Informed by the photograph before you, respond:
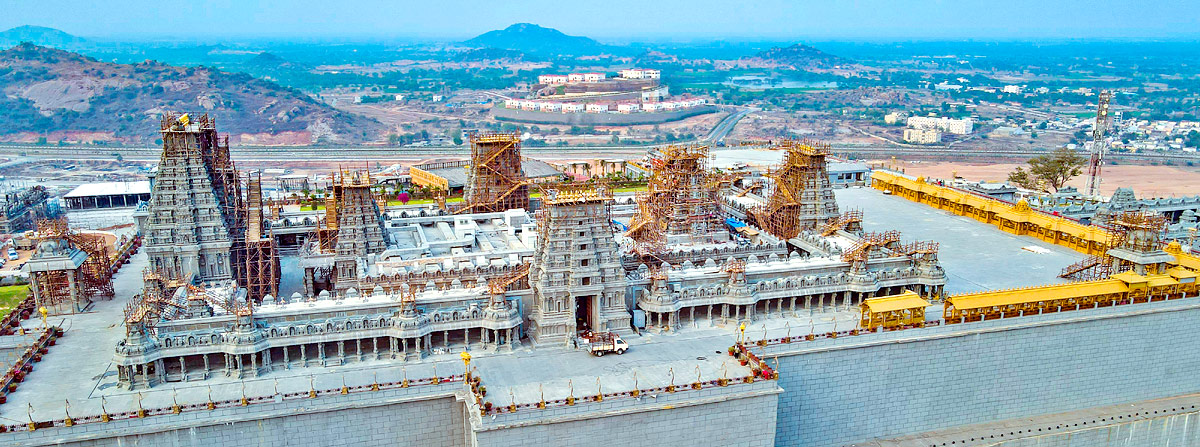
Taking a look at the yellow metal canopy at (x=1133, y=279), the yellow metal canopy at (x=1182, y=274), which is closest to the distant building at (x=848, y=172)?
the yellow metal canopy at (x=1182, y=274)

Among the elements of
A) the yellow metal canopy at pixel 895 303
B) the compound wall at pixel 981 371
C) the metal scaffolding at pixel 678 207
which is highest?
the metal scaffolding at pixel 678 207

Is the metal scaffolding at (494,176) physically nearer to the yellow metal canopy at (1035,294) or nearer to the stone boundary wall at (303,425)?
the stone boundary wall at (303,425)

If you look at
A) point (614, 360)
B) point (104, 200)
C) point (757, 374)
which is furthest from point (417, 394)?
point (104, 200)

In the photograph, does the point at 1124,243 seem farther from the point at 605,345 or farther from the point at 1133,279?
the point at 605,345

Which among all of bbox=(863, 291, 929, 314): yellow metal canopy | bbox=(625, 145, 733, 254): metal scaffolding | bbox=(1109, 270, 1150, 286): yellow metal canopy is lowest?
bbox=(863, 291, 929, 314): yellow metal canopy

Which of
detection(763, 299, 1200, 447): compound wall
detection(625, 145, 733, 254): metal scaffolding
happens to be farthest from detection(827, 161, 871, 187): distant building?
detection(763, 299, 1200, 447): compound wall

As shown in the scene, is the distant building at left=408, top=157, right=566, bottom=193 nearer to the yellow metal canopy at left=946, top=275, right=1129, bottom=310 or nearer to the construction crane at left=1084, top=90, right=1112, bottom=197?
the yellow metal canopy at left=946, top=275, right=1129, bottom=310
